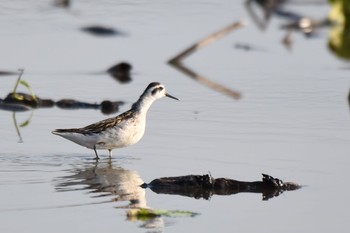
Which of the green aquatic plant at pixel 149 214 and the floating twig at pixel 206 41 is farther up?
the floating twig at pixel 206 41

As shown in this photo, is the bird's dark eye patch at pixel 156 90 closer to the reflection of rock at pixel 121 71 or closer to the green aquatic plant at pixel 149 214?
the reflection of rock at pixel 121 71

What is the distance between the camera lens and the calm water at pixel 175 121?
428 inches

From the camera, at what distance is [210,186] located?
11539 millimetres

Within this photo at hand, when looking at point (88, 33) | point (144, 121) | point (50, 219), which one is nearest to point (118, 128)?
point (144, 121)

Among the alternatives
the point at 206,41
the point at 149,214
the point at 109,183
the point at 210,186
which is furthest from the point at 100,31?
the point at 149,214

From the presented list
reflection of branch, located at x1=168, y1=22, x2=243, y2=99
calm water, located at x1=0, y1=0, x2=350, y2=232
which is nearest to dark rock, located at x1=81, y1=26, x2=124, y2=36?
calm water, located at x1=0, y1=0, x2=350, y2=232

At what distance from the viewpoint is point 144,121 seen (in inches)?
547

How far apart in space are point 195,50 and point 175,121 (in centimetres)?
322

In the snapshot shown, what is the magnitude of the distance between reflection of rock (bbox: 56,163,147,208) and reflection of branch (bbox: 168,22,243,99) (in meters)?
4.01

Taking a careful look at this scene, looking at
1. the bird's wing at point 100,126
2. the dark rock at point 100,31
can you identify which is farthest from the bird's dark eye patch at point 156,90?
the dark rock at point 100,31

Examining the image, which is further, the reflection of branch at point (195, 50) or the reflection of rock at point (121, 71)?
the reflection of rock at point (121, 71)

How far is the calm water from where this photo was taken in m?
10.9

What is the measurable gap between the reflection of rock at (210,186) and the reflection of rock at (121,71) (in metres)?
6.23

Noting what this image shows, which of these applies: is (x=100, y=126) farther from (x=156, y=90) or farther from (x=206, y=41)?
(x=206, y=41)
